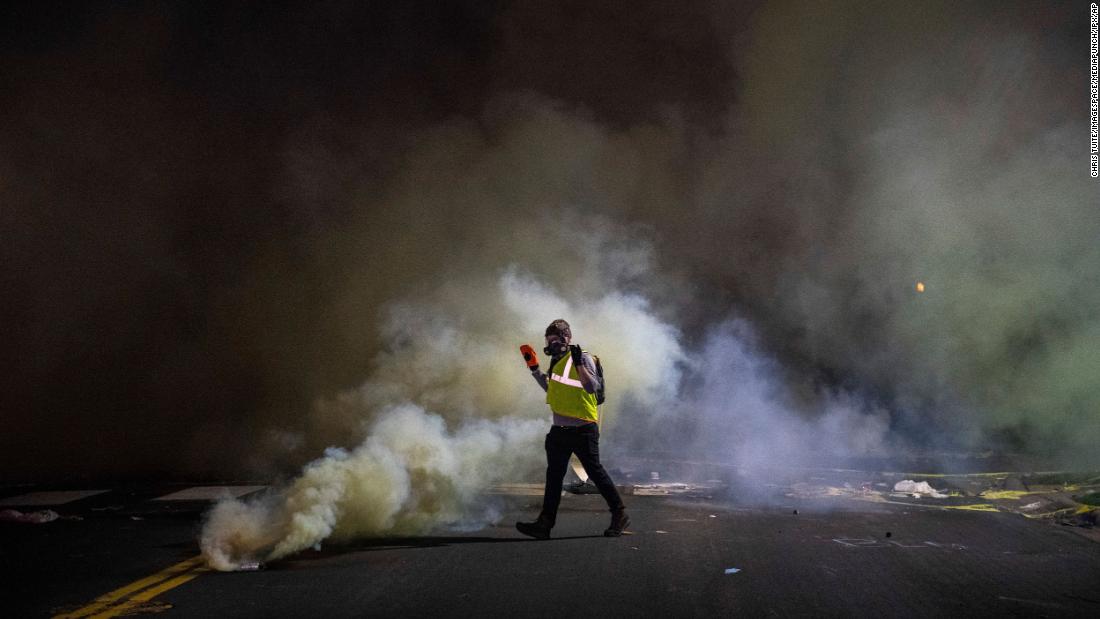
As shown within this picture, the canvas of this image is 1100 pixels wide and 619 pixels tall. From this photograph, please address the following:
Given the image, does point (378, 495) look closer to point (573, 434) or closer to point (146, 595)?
point (573, 434)

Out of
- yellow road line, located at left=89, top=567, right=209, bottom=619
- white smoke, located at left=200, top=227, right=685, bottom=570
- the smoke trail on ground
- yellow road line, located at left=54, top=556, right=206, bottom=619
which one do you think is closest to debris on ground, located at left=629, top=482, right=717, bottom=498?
white smoke, located at left=200, top=227, right=685, bottom=570

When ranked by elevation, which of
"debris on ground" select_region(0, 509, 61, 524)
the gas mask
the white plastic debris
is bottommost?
"debris on ground" select_region(0, 509, 61, 524)

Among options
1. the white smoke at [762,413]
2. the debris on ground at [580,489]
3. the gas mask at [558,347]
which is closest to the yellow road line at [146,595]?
the gas mask at [558,347]

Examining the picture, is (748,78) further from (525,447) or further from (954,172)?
(525,447)

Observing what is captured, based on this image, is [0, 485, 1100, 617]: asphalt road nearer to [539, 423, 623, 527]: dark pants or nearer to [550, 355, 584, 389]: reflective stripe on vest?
[539, 423, 623, 527]: dark pants

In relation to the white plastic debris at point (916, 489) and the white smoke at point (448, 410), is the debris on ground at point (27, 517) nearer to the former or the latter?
the white smoke at point (448, 410)

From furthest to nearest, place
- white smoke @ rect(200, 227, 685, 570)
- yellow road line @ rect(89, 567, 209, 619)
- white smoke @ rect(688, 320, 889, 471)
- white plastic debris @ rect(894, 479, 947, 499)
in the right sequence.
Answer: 1. white smoke @ rect(688, 320, 889, 471)
2. white plastic debris @ rect(894, 479, 947, 499)
3. white smoke @ rect(200, 227, 685, 570)
4. yellow road line @ rect(89, 567, 209, 619)

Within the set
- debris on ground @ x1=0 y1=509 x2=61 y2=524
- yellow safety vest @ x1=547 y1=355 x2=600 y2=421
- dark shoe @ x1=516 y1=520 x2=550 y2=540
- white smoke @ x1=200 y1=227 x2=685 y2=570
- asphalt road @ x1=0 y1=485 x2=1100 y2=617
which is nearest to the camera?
asphalt road @ x1=0 y1=485 x2=1100 y2=617

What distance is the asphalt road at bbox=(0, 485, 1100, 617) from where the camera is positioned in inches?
230

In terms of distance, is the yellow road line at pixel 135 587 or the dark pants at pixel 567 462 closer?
the yellow road line at pixel 135 587

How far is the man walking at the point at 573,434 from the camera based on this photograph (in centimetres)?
818

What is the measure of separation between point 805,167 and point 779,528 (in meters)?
10.0

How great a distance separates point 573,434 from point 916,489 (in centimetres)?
606

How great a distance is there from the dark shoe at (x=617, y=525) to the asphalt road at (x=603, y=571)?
0.41 feet
